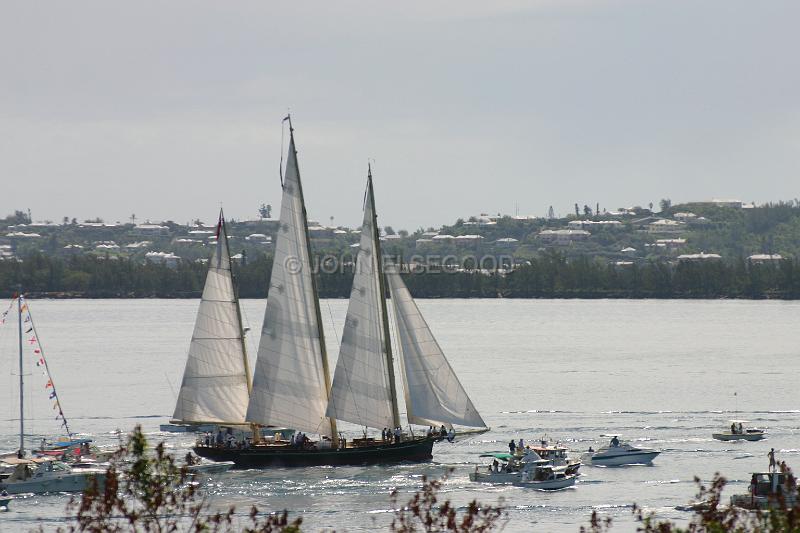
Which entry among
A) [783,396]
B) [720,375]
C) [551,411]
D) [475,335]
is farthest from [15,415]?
[475,335]

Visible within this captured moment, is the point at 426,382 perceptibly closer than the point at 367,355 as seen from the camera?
Yes

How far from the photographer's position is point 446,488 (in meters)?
55.3

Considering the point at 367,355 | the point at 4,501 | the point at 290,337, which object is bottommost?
the point at 4,501

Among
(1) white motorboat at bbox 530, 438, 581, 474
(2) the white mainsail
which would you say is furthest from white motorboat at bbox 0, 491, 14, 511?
(1) white motorboat at bbox 530, 438, 581, 474

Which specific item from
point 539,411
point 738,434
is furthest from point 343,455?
point 539,411

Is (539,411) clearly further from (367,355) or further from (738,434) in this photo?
(367,355)

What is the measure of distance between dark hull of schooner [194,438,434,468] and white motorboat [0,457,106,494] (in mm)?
7565

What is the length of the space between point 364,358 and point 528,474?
887 cm

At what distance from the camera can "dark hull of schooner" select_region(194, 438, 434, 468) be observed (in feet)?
200

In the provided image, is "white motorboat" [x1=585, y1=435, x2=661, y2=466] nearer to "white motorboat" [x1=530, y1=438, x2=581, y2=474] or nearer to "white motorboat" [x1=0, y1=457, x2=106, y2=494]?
"white motorboat" [x1=530, y1=438, x2=581, y2=474]

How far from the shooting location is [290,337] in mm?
61719

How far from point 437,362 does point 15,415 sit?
3361cm

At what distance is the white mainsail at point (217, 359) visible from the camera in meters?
62.3

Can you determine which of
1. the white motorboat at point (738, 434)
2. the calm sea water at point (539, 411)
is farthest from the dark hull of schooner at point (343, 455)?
the white motorboat at point (738, 434)
